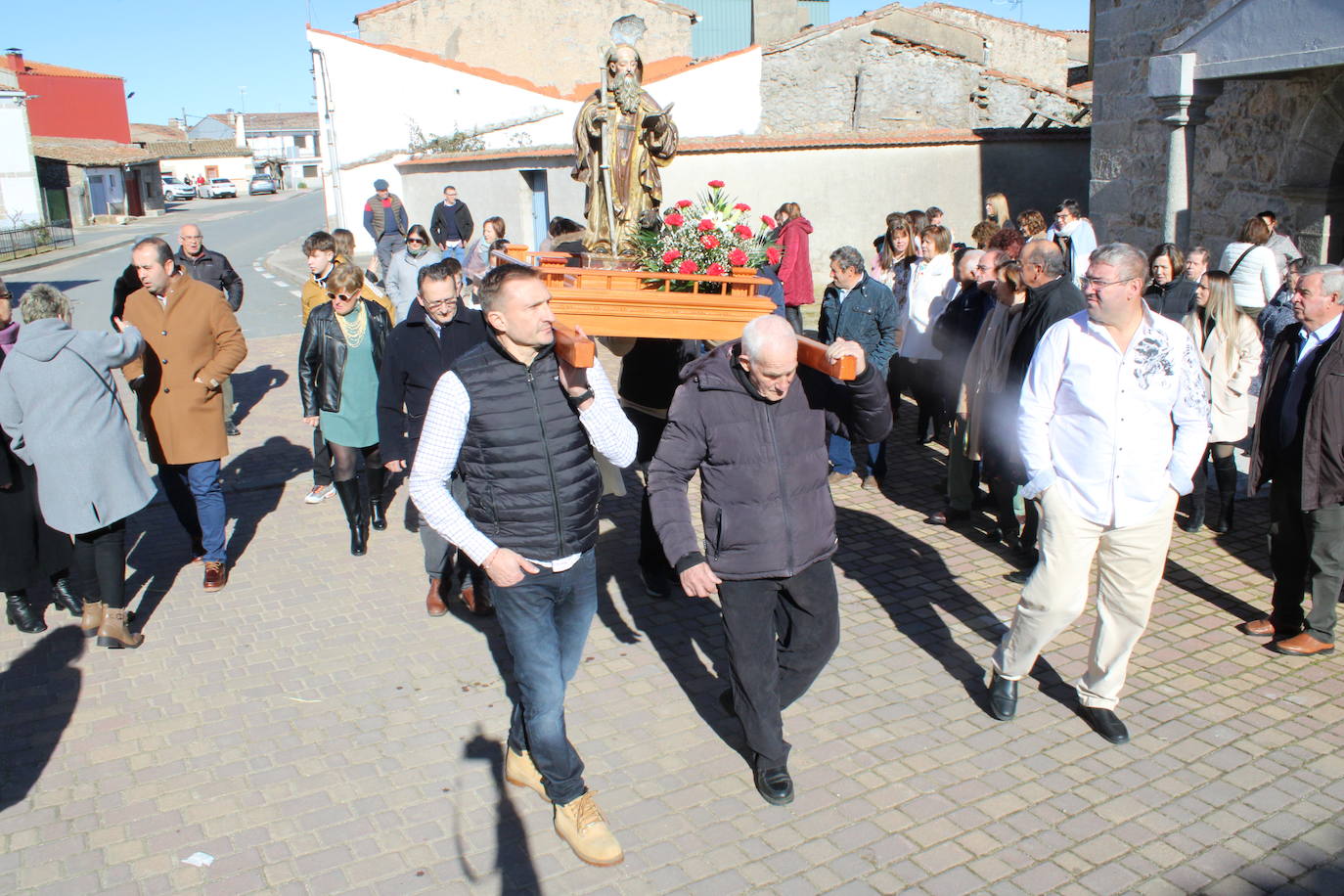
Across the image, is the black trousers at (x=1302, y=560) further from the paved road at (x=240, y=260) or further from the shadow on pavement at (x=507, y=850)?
the paved road at (x=240, y=260)

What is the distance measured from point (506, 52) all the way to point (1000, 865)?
102 feet

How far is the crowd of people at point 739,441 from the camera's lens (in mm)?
3828

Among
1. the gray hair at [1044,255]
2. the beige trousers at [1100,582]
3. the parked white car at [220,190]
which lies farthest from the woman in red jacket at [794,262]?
the parked white car at [220,190]

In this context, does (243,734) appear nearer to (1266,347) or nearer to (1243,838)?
(1243,838)

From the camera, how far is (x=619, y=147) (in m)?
6.96

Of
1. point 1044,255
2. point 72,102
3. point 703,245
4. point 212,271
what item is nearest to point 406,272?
point 212,271

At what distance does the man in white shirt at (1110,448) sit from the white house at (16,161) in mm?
48530

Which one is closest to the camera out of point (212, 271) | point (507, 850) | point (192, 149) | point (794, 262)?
point (507, 850)

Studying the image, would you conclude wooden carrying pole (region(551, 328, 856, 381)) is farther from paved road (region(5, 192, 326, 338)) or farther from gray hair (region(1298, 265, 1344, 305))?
paved road (region(5, 192, 326, 338))

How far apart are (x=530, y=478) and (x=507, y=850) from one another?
1.40 meters

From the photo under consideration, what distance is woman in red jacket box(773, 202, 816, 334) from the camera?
37.1ft

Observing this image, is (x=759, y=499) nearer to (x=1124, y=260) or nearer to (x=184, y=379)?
(x=1124, y=260)

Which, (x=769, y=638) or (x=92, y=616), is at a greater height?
(x=769, y=638)

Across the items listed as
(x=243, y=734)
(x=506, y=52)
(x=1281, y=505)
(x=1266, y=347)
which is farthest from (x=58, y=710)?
(x=506, y=52)
